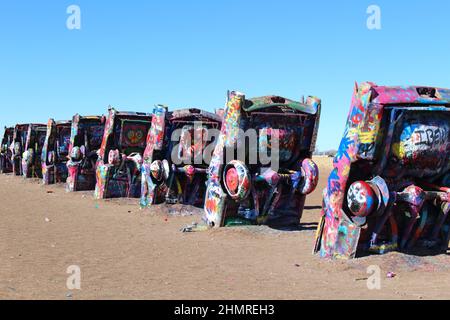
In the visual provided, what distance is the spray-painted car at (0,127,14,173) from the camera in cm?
2769

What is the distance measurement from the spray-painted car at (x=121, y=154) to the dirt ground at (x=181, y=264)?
11.8 ft

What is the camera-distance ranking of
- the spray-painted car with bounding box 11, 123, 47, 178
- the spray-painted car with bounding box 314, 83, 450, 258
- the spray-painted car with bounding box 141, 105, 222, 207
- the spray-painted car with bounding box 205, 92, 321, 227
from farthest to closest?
the spray-painted car with bounding box 11, 123, 47, 178 < the spray-painted car with bounding box 141, 105, 222, 207 < the spray-painted car with bounding box 205, 92, 321, 227 < the spray-painted car with bounding box 314, 83, 450, 258

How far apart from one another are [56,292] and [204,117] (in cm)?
758

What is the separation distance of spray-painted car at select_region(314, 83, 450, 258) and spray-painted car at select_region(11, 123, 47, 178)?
18.6m

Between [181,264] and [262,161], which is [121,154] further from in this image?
[181,264]

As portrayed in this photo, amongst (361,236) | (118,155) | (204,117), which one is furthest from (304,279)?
(118,155)

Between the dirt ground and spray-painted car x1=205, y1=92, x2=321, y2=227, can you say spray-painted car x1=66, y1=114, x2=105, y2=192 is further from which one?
spray-painted car x1=205, y1=92, x2=321, y2=227

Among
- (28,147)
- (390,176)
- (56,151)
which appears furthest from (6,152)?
(390,176)

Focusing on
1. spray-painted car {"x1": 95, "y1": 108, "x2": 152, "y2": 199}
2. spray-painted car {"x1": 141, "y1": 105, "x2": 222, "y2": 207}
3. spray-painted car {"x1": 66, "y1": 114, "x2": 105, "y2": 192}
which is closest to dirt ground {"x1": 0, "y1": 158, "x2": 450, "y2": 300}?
spray-painted car {"x1": 141, "y1": 105, "x2": 222, "y2": 207}

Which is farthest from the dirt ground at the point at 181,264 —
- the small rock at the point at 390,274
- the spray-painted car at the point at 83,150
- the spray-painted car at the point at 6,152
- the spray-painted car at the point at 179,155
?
the spray-painted car at the point at 6,152

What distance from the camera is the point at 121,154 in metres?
15.8

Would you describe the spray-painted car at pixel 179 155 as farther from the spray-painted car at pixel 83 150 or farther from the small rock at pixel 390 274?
the small rock at pixel 390 274

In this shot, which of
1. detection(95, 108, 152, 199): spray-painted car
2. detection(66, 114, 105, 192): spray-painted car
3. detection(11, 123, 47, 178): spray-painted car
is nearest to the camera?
detection(95, 108, 152, 199): spray-painted car
